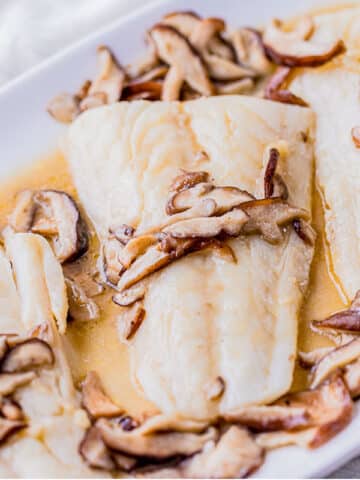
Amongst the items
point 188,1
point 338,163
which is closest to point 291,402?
point 338,163

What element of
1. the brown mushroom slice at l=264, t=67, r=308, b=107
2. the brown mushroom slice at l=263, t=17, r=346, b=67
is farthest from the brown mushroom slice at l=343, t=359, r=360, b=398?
the brown mushroom slice at l=263, t=17, r=346, b=67

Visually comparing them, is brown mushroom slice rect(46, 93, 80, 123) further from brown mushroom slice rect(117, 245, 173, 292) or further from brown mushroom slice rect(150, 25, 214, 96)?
brown mushroom slice rect(117, 245, 173, 292)

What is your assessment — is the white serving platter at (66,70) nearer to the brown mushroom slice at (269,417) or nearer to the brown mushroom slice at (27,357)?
the brown mushroom slice at (27,357)

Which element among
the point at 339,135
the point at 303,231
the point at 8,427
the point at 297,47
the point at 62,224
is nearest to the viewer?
the point at 8,427

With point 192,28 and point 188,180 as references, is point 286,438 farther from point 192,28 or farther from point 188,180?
point 192,28

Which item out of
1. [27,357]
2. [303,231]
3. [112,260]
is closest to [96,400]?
[27,357]

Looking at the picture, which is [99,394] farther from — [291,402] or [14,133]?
[14,133]
